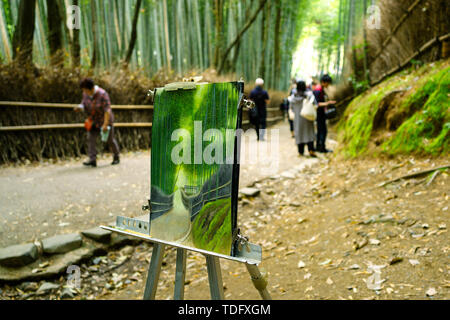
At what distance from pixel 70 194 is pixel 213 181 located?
357 cm

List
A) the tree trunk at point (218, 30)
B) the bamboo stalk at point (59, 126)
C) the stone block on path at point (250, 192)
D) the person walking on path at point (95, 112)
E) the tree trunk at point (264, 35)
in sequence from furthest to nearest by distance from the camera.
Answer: the tree trunk at point (264, 35)
the tree trunk at point (218, 30)
the bamboo stalk at point (59, 126)
the person walking on path at point (95, 112)
the stone block on path at point (250, 192)

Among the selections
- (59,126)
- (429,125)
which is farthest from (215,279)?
(59,126)

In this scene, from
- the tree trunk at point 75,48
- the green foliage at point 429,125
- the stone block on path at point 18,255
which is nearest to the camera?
the stone block on path at point 18,255

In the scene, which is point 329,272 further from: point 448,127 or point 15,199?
point 15,199

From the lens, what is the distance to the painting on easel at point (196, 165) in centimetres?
138

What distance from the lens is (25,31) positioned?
6367 millimetres

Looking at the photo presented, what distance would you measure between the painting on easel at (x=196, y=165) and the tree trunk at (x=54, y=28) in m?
6.33

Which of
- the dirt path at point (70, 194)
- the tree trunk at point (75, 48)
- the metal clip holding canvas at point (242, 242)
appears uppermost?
the tree trunk at point (75, 48)

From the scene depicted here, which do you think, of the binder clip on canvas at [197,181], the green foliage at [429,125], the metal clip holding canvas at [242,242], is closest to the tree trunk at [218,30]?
the green foliage at [429,125]

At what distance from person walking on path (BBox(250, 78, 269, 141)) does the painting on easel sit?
19.0 ft

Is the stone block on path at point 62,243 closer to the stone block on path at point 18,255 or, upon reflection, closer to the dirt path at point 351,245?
the stone block on path at point 18,255

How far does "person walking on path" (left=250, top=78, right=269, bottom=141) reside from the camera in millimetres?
7668

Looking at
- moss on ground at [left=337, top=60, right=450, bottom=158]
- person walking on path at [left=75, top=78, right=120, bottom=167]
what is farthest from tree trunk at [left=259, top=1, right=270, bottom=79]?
person walking on path at [left=75, top=78, right=120, bottom=167]
